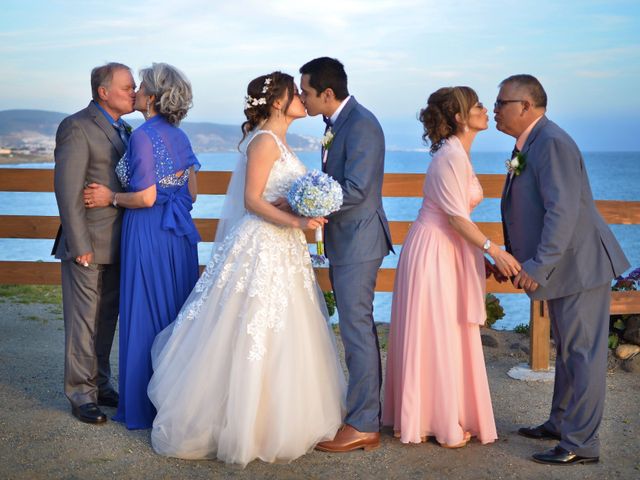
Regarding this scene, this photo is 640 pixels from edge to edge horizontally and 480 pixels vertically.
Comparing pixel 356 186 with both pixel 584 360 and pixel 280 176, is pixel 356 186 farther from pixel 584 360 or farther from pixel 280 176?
pixel 584 360

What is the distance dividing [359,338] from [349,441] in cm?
56

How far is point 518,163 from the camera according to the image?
14.5ft

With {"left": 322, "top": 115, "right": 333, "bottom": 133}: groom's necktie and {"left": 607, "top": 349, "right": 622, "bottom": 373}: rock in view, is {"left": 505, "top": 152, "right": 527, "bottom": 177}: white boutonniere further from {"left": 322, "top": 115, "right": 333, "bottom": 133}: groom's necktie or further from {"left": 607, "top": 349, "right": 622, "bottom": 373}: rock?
{"left": 607, "top": 349, "right": 622, "bottom": 373}: rock

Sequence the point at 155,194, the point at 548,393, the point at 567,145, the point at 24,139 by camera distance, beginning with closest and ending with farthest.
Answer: the point at 567,145 → the point at 155,194 → the point at 548,393 → the point at 24,139

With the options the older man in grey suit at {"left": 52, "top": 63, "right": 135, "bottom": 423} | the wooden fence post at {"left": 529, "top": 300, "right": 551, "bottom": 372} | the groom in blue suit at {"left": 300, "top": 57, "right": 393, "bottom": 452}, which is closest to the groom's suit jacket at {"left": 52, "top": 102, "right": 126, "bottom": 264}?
the older man in grey suit at {"left": 52, "top": 63, "right": 135, "bottom": 423}

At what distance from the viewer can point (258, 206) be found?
14.8 feet

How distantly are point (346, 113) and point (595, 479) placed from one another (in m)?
2.27

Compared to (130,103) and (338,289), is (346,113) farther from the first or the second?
(130,103)

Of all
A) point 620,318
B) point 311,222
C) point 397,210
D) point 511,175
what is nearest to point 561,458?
point 511,175

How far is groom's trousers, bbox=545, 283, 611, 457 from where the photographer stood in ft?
14.2

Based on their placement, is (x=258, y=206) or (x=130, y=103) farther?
(x=130, y=103)

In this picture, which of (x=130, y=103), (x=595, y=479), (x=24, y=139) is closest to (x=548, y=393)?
(x=595, y=479)

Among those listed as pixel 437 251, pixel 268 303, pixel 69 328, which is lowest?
pixel 69 328

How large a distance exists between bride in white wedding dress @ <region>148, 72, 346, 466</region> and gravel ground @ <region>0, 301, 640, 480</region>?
5.4 inches
